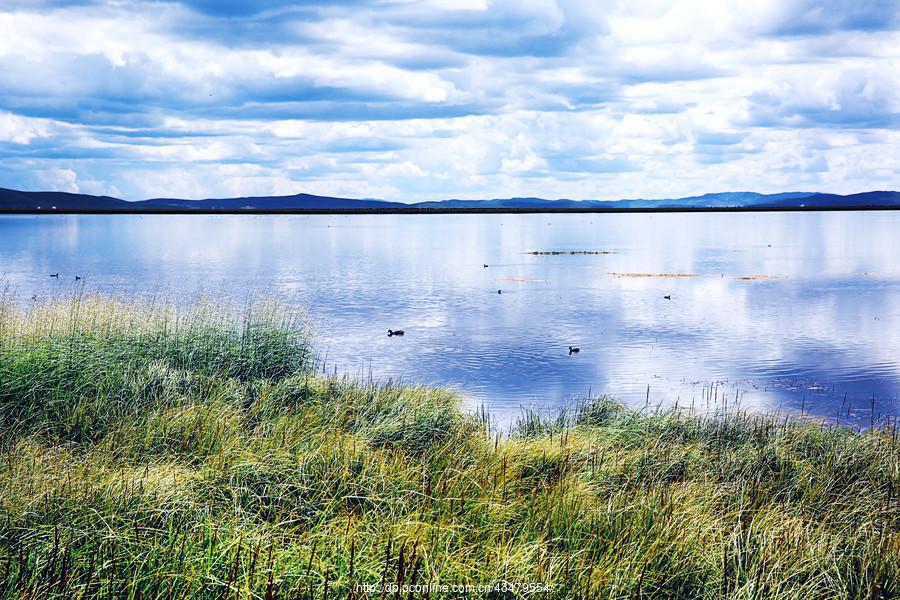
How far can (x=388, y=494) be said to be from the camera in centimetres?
1025

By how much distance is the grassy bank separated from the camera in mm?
7883

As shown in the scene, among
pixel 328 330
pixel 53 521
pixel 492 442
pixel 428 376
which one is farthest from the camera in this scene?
pixel 328 330

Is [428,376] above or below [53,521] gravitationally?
below

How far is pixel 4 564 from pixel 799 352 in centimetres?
2969

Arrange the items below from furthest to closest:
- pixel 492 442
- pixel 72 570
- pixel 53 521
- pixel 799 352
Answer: pixel 799 352 < pixel 492 442 < pixel 53 521 < pixel 72 570

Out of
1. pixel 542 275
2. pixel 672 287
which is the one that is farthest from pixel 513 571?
pixel 542 275

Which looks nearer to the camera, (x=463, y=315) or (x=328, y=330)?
(x=328, y=330)

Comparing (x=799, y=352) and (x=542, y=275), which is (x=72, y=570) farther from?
(x=542, y=275)

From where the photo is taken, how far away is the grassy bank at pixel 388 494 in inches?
310

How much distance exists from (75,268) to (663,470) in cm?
7002

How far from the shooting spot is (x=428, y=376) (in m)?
25.8

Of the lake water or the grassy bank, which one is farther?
the lake water

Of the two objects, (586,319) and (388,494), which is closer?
(388,494)

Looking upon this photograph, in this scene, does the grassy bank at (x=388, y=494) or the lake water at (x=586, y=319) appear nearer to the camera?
the grassy bank at (x=388, y=494)
